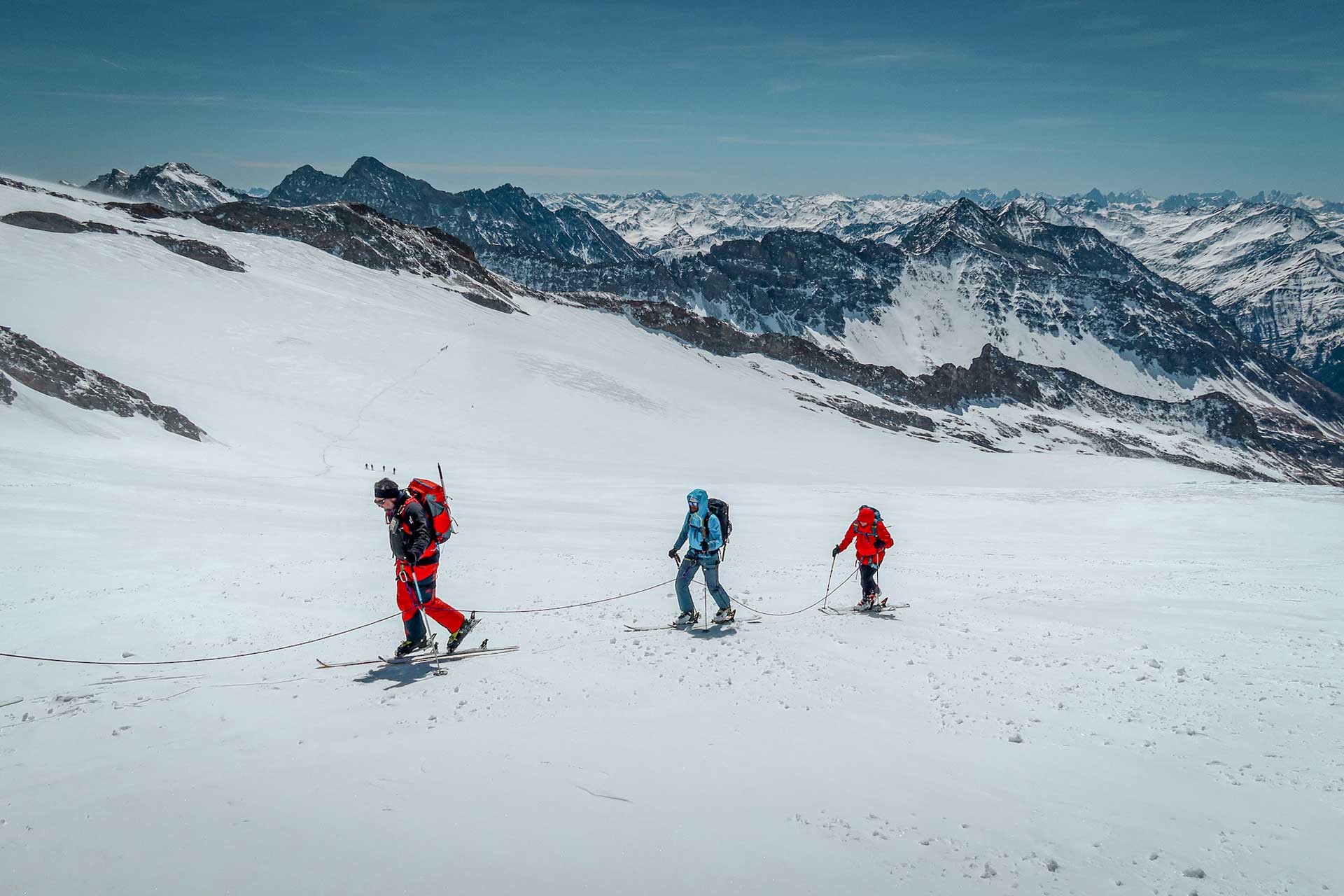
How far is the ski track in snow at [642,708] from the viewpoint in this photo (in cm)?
506

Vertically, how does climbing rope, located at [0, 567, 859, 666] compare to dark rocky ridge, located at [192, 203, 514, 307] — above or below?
below

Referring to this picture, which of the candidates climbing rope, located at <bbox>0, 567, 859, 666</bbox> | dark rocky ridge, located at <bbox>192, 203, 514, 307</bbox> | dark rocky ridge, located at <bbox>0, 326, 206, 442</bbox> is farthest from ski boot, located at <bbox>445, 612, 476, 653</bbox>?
dark rocky ridge, located at <bbox>192, 203, 514, 307</bbox>

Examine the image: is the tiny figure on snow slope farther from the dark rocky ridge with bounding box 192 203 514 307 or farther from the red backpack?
the dark rocky ridge with bounding box 192 203 514 307

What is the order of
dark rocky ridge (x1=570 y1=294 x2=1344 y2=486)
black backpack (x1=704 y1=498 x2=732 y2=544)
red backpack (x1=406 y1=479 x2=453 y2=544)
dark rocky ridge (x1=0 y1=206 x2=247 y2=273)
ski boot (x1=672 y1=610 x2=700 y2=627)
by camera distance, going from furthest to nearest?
dark rocky ridge (x1=570 y1=294 x2=1344 y2=486), dark rocky ridge (x1=0 y1=206 x2=247 y2=273), ski boot (x1=672 y1=610 x2=700 y2=627), black backpack (x1=704 y1=498 x2=732 y2=544), red backpack (x1=406 y1=479 x2=453 y2=544)

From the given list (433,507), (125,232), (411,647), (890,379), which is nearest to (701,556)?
(433,507)

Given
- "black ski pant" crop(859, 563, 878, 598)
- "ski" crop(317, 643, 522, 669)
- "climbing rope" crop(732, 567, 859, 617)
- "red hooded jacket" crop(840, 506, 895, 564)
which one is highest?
"red hooded jacket" crop(840, 506, 895, 564)

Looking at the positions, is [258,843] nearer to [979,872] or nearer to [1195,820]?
[979,872]

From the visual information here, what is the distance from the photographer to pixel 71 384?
27266 mm

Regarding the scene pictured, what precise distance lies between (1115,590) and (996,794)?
9582 mm

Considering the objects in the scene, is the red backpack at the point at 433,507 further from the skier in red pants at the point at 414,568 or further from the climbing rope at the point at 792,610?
the climbing rope at the point at 792,610

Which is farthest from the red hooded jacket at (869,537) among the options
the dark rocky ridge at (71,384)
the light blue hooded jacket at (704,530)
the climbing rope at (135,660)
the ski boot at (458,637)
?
the dark rocky ridge at (71,384)

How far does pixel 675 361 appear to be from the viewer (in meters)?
108

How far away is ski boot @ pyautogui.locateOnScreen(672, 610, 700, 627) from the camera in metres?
11.1

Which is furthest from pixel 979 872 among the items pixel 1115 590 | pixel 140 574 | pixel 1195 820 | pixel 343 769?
pixel 140 574
